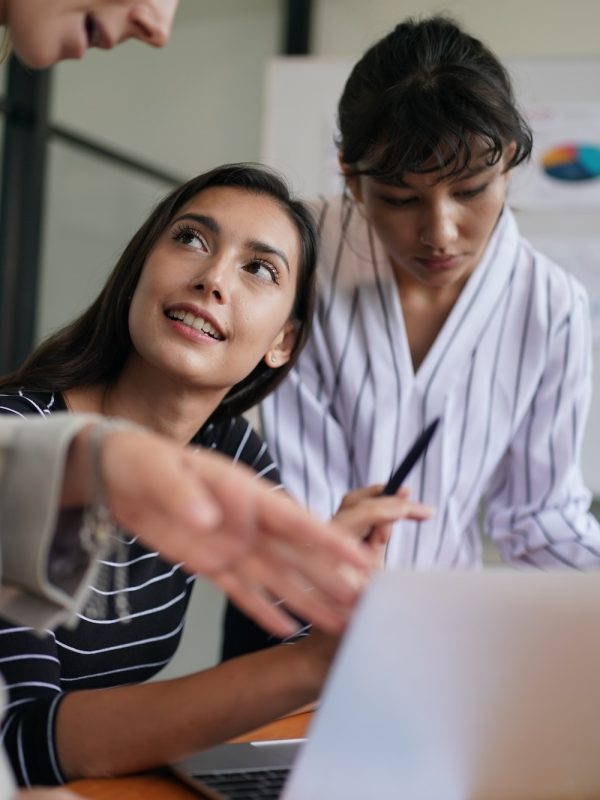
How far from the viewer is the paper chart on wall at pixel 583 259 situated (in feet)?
9.80

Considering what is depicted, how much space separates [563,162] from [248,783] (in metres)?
2.54

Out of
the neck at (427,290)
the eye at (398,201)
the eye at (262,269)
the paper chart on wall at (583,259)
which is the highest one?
the eye at (398,201)

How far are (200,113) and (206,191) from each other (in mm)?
2280

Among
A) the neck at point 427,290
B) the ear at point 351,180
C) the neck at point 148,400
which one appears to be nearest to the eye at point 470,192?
the ear at point 351,180

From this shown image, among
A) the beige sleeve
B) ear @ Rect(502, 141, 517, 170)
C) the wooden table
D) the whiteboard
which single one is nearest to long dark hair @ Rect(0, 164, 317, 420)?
ear @ Rect(502, 141, 517, 170)

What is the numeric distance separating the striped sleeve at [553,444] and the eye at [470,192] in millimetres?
291

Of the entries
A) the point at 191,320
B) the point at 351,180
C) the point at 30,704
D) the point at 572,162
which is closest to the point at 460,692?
the point at 30,704

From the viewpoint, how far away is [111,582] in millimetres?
1138

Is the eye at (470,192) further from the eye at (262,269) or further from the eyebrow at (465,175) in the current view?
→ the eye at (262,269)

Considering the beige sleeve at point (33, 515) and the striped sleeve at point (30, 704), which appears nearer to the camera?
the beige sleeve at point (33, 515)

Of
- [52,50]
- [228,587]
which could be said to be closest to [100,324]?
[52,50]

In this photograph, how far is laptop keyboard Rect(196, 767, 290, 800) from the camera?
0.76 metres

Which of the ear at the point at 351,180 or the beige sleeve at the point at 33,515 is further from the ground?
the ear at the point at 351,180

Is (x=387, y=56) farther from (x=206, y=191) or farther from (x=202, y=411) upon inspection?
(x=202, y=411)
